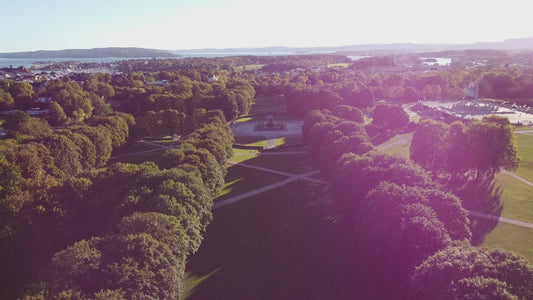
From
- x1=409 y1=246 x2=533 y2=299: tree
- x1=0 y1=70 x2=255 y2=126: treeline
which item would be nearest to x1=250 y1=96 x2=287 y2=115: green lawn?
x1=0 y1=70 x2=255 y2=126: treeline

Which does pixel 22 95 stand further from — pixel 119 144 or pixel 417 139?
pixel 417 139

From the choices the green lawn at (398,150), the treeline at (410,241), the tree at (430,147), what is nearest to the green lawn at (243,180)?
the treeline at (410,241)

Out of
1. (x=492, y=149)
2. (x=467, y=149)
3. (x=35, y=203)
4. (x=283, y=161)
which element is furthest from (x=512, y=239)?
(x=35, y=203)

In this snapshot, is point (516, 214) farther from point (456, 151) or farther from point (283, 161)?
point (283, 161)

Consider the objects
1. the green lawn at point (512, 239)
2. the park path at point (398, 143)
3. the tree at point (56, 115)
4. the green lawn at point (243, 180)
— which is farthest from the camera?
the tree at point (56, 115)

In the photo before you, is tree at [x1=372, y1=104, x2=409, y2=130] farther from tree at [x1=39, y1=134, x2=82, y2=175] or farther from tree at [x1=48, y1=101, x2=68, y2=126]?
tree at [x1=48, y1=101, x2=68, y2=126]

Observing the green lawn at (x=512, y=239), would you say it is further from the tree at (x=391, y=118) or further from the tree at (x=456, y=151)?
the tree at (x=391, y=118)
